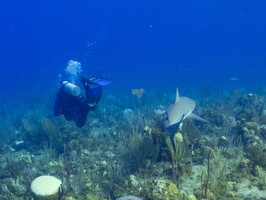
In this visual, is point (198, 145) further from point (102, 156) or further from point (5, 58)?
point (5, 58)

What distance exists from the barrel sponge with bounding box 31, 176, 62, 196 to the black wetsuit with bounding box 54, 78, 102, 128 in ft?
12.6

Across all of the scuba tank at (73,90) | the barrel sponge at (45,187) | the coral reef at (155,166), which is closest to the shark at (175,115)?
the coral reef at (155,166)

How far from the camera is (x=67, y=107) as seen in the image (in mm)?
8672

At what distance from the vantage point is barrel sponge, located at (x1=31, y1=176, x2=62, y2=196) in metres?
4.74

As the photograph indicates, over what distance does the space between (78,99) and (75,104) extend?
26cm

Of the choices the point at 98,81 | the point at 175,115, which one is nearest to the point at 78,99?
the point at 98,81

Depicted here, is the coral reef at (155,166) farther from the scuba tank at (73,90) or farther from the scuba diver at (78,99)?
the scuba tank at (73,90)

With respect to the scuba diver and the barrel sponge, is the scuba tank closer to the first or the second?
the scuba diver

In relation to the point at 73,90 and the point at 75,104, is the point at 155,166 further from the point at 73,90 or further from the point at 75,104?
the point at 75,104

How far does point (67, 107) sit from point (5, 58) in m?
198

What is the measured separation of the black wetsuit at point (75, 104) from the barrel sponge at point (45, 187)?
383cm

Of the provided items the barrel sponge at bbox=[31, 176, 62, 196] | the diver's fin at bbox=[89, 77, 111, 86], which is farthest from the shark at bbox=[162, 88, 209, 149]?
the diver's fin at bbox=[89, 77, 111, 86]

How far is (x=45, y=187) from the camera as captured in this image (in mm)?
4781

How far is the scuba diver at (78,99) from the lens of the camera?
8.30 metres
